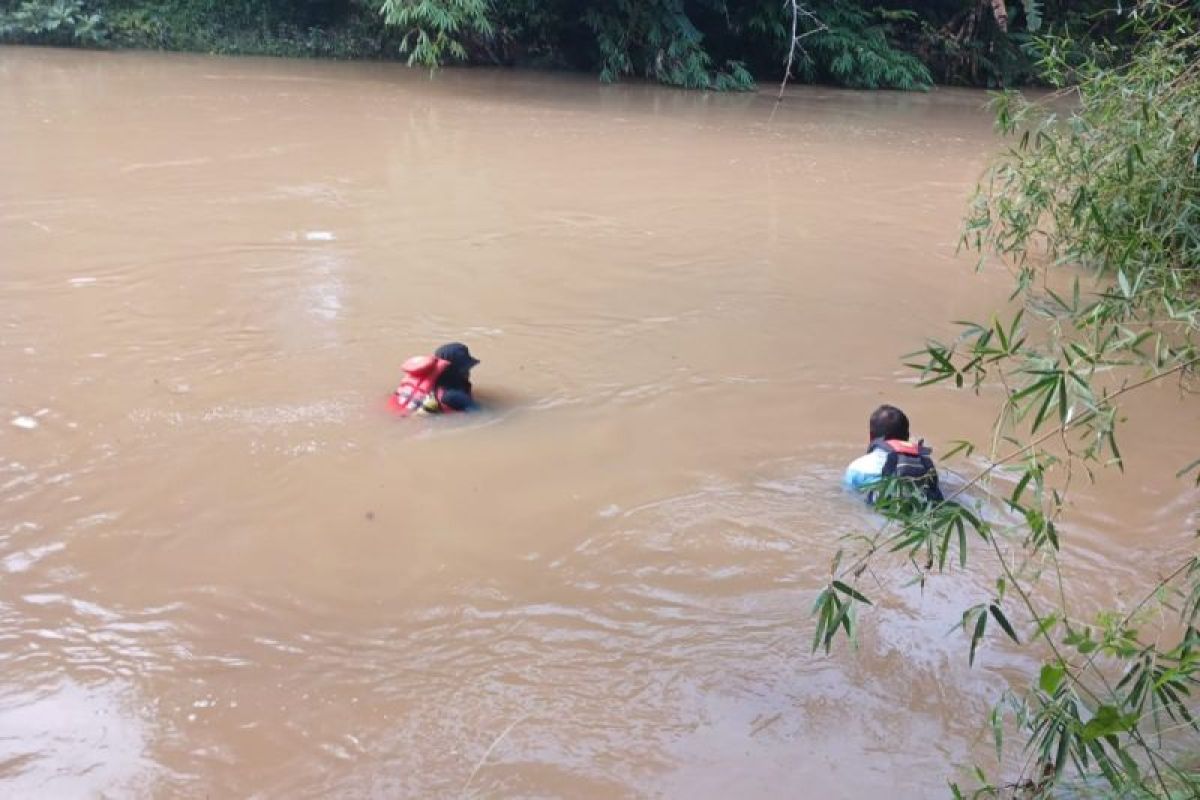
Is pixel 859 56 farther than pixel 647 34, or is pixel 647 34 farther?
pixel 859 56

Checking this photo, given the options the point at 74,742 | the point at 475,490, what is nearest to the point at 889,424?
the point at 475,490

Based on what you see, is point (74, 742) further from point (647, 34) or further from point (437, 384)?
point (647, 34)

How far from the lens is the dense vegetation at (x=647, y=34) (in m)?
19.9

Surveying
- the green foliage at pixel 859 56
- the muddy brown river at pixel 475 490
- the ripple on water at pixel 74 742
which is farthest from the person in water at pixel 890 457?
the green foliage at pixel 859 56

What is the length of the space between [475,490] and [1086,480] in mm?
3043

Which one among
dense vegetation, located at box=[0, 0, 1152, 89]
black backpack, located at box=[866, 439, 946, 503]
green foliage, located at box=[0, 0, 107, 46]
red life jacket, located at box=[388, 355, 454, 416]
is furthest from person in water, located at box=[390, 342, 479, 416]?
green foliage, located at box=[0, 0, 107, 46]

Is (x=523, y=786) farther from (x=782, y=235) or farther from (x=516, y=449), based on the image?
(x=782, y=235)

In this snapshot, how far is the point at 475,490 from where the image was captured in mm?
5156

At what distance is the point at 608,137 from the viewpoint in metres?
14.1

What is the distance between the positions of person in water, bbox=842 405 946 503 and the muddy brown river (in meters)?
0.21

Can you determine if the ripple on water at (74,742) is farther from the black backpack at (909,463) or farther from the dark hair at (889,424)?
the dark hair at (889,424)

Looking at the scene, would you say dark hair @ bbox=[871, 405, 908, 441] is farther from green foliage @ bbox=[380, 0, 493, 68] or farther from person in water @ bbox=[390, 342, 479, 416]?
green foliage @ bbox=[380, 0, 493, 68]

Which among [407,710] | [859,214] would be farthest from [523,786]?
[859,214]

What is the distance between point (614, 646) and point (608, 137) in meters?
11.0
